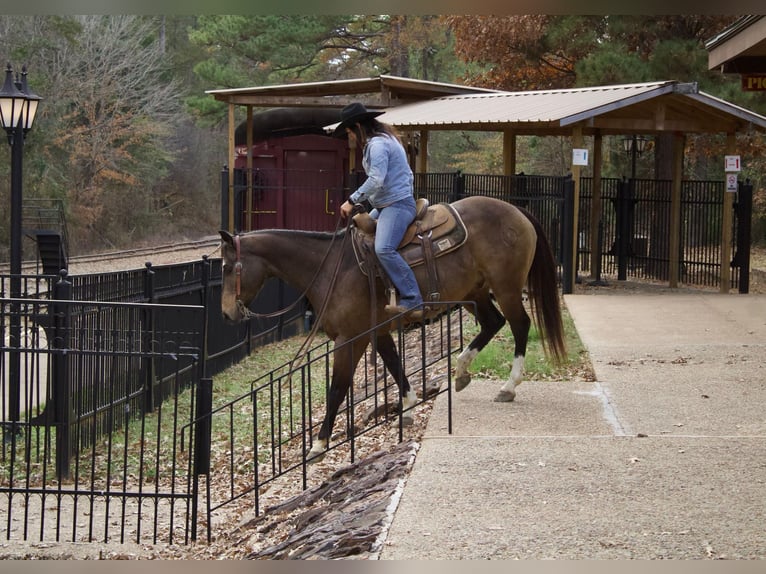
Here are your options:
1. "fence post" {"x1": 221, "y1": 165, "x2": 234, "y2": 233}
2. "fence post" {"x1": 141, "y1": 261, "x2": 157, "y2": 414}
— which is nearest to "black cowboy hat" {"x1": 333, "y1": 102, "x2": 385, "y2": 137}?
"fence post" {"x1": 141, "y1": 261, "x2": 157, "y2": 414}

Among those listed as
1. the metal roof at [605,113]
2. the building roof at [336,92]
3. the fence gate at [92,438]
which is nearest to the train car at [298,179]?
the building roof at [336,92]

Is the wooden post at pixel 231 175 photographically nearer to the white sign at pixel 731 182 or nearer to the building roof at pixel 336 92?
the building roof at pixel 336 92

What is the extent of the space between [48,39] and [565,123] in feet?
91.1

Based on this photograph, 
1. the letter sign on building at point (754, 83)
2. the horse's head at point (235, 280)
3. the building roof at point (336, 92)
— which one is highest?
A: the building roof at point (336, 92)

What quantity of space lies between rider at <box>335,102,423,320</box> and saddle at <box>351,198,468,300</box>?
0.39 feet

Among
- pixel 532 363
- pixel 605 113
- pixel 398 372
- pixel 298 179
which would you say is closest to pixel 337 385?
pixel 398 372

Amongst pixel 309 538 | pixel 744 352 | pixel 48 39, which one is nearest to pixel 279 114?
pixel 48 39

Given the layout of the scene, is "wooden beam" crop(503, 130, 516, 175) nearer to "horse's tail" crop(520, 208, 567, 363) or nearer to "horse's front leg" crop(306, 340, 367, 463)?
"horse's tail" crop(520, 208, 567, 363)

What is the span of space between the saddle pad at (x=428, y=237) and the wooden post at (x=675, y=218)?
453 inches

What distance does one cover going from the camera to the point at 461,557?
5.38 m

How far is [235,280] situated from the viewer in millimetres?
8891

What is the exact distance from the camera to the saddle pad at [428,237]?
909 centimetres

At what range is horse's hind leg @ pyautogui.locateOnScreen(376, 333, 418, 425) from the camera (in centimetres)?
898

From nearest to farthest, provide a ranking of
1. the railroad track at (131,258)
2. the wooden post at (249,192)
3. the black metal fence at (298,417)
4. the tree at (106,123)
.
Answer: the black metal fence at (298,417) → the wooden post at (249,192) → the railroad track at (131,258) → the tree at (106,123)
